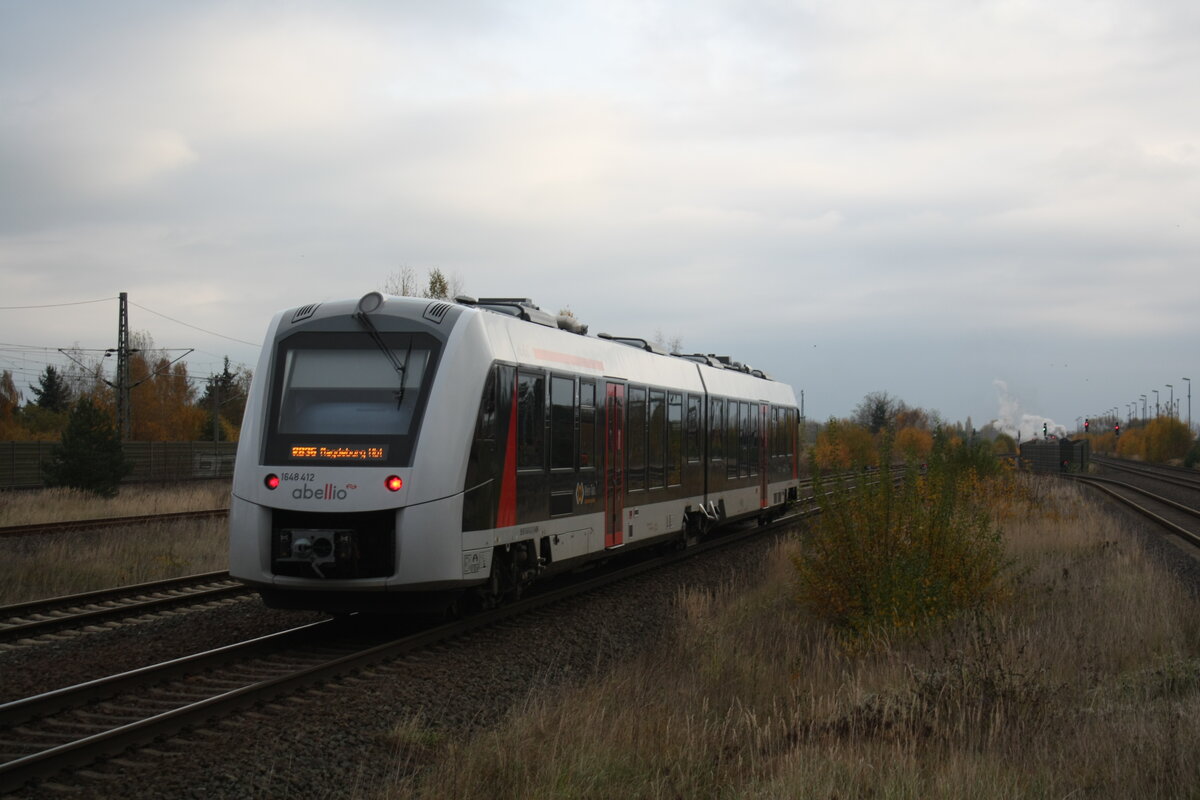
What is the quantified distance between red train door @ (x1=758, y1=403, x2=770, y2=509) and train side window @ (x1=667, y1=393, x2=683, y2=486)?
18.9 ft

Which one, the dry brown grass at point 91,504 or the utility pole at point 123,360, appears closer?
the dry brown grass at point 91,504

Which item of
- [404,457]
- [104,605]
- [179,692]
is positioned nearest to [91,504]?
[104,605]

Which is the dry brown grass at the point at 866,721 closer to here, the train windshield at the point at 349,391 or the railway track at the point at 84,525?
the train windshield at the point at 349,391

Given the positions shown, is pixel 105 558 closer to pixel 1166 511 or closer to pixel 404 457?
pixel 404 457

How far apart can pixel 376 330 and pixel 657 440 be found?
21.7 feet

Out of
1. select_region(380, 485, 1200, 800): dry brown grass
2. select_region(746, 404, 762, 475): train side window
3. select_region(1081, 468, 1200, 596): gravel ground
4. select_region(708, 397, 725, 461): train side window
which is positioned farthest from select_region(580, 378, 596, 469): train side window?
select_region(746, 404, 762, 475): train side window

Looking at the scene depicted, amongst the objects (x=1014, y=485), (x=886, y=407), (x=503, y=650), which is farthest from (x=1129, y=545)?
(x=886, y=407)

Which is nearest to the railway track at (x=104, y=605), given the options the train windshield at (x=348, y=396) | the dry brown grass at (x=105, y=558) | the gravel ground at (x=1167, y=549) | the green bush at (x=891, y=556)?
the dry brown grass at (x=105, y=558)

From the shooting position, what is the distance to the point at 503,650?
10438 mm

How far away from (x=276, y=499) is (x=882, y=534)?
6.02 m

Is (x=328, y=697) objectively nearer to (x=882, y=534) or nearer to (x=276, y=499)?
(x=276, y=499)

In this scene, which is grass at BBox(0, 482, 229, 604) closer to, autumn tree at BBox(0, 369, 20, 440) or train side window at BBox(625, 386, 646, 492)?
train side window at BBox(625, 386, 646, 492)

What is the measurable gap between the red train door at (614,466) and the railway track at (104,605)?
15.2ft

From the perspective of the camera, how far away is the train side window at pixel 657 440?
16234 millimetres
